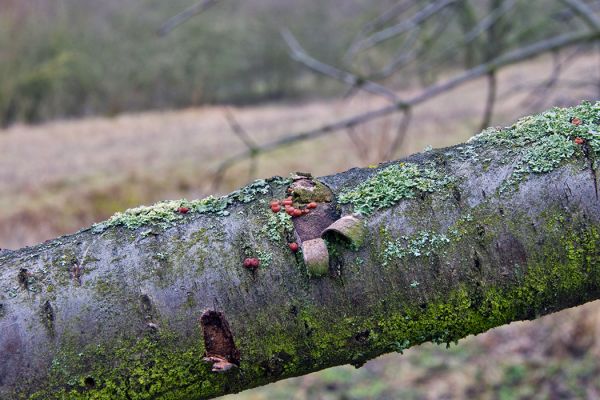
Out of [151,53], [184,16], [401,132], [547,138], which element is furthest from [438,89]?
[151,53]

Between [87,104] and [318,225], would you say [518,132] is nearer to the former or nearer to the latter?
[318,225]

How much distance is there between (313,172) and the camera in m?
8.20

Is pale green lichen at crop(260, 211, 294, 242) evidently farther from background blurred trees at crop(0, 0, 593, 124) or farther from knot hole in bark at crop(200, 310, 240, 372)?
background blurred trees at crop(0, 0, 593, 124)

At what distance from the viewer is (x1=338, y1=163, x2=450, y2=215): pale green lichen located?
3.10 ft

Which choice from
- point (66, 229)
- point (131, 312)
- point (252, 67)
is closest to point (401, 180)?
point (131, 312)

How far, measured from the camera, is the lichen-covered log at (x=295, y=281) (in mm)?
879

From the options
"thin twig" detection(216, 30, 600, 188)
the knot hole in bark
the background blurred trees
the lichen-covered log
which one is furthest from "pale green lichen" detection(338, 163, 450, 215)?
the background blurred trees

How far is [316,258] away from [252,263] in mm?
111

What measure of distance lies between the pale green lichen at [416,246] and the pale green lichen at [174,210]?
0.23 m

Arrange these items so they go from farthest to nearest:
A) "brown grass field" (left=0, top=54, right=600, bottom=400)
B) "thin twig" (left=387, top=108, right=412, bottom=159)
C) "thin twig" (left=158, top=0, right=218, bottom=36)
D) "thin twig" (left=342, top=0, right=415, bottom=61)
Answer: "brown grass field" (left=0, top=54, right=600, bottom=400)
"thin twig" (left=342, top=0, right=415, bottom=61)
"thin twig" (left=387, top=108, right=412, bottom=159)
"thin twig" (left=158, top=0, right=218, bottom=36)

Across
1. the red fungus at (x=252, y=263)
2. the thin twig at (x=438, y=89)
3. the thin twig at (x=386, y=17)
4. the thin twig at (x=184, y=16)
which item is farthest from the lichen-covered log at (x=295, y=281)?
the thin twig at (x=386, y=17)

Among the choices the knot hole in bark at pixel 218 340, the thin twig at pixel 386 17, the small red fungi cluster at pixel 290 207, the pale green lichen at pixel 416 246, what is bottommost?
the knot hole in bark at pixel 218 340

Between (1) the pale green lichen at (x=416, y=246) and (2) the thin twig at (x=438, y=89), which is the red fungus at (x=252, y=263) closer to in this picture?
(1) the pale green lichen at (x=416, y=246)

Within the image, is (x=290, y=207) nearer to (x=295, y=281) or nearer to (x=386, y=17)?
(x=295, y=281)
